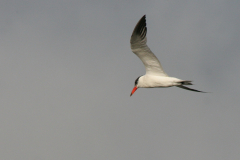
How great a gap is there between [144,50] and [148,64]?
952mm

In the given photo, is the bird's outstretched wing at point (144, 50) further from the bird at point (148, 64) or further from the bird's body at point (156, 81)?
the bird's body at point (156, 81)

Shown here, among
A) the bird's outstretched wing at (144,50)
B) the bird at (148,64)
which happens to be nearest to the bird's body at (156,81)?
the bird at (148,64)

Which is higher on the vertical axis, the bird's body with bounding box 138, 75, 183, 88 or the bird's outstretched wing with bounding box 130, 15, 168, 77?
the bird's outstretched wing with bounding box 130, 15, 168, 77

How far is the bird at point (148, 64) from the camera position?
587 inches

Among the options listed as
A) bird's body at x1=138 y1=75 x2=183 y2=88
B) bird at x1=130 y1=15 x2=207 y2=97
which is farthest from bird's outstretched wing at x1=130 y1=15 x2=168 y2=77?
bird's body at x1=138 y1=75 x2=183 y2=88

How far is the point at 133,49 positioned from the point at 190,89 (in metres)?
3.70

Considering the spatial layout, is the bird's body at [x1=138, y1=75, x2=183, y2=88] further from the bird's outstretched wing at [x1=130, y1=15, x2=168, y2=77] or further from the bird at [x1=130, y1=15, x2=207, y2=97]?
the bird's outstretched wing at [x1=130, y1=15, x2=168, y2=77]

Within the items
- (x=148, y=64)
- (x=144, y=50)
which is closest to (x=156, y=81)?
(x=148, y=64)

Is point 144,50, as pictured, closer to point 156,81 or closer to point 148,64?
point 148,64

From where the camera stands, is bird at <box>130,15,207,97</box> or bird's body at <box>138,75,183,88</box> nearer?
bird at <box>130,15,207,97</box>

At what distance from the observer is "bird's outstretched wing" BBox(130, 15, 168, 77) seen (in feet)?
48.8

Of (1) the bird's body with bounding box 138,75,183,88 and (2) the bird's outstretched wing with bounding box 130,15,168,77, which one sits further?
(1) the bird's body with bounding box 138,75,183,88

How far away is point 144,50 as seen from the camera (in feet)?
50.3

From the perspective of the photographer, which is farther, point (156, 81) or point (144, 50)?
point (156, 81)
